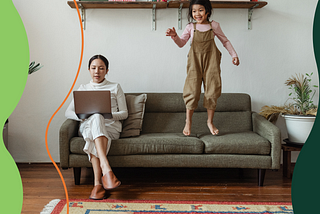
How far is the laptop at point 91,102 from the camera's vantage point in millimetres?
1874

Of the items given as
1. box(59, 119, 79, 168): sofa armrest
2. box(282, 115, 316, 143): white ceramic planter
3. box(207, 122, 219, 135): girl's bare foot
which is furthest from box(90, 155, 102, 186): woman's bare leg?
box(282, 115, 316, 143): white ceramic planter

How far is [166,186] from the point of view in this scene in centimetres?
214

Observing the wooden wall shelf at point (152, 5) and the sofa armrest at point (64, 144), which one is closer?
the sofa armrest at point (64, 144)

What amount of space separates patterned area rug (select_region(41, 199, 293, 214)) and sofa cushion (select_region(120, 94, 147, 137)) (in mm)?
632

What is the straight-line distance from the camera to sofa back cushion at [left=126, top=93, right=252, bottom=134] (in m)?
2.56

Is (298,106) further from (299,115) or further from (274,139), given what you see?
(274,139)

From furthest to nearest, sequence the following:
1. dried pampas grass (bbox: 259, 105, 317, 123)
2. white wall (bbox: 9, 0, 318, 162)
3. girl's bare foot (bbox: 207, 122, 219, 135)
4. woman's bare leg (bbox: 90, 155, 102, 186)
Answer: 1. white wall (bbox: 9, 0, 318, 162)
2. dried pampas grass (bbox: 259, 105, 317, 123)
3. girl's bare foot (bbox: 207, 122, 219, 135)
4. woman's bare leg (bbox: 90, 155, 102, 186)

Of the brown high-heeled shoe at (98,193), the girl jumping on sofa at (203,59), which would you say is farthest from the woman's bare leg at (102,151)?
the girl jumping on sofa at (203,59)

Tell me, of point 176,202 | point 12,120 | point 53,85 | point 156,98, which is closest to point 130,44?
point 156,98

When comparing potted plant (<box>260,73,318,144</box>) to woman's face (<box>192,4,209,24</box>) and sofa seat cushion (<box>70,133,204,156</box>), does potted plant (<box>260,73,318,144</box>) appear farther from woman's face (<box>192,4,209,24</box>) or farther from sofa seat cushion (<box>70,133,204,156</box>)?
woman's face (<box>192,4,209,24</box>)

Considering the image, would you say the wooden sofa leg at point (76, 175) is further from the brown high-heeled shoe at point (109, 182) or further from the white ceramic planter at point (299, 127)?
the white ceramic planter at point (299, 127)

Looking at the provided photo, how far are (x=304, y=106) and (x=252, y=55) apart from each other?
722 mm

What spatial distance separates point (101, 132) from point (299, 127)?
171 centimetres

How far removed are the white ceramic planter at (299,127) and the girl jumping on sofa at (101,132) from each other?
4.87 ft
